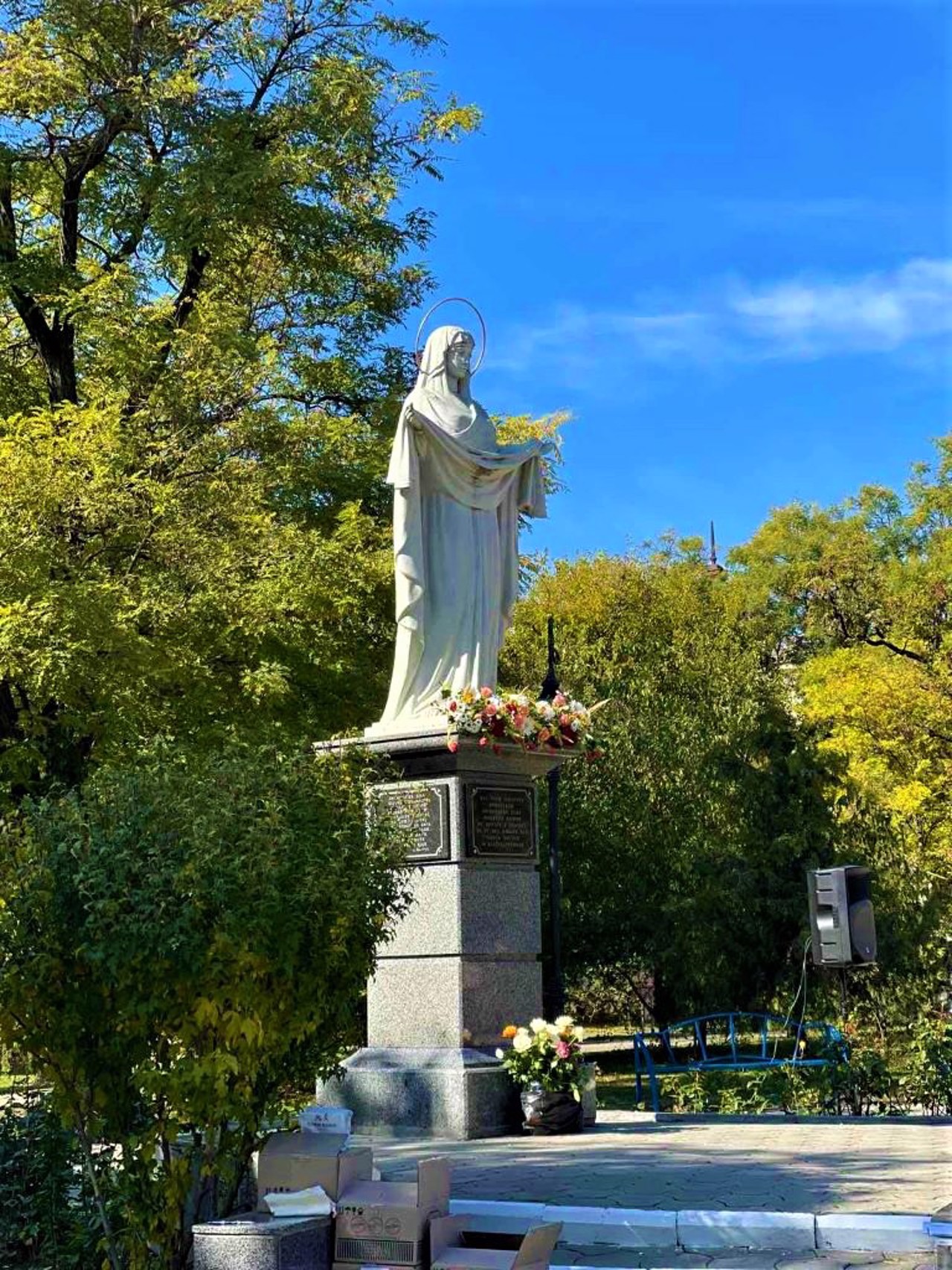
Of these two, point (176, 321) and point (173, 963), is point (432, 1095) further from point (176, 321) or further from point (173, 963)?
point (176, 321)

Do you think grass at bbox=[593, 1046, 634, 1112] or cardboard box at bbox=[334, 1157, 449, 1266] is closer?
cardboard box at bbox=[334, 1157, 449, 1266]

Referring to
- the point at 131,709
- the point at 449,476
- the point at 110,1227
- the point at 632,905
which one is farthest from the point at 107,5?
the point at 110,1227

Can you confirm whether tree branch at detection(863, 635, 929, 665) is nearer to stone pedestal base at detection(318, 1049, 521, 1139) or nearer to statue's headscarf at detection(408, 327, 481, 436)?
statue's headscarf at detection(408, 327, 481, 436)

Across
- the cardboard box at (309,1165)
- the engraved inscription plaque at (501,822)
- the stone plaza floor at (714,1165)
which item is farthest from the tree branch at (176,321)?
the cardboard box at (309,1165)

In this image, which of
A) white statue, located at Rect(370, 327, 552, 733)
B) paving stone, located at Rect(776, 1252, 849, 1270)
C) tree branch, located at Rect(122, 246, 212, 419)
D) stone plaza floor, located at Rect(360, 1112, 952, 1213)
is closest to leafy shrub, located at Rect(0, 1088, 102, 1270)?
stone plaza floor, located at Rect(360, 1112, 952, 1213)

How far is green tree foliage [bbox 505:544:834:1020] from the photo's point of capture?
19.5 metres

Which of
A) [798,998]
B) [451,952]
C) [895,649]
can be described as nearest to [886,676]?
[895,649]

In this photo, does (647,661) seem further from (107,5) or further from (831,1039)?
(831,1039)

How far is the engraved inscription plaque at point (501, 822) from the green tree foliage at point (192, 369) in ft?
16.9

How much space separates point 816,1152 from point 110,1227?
4.55 meters

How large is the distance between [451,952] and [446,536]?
3.25 meters

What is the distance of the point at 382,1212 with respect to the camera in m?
6.35

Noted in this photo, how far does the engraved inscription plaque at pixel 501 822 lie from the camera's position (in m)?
11.3

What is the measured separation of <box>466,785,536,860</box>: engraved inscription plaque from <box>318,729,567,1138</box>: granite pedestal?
11 mm
